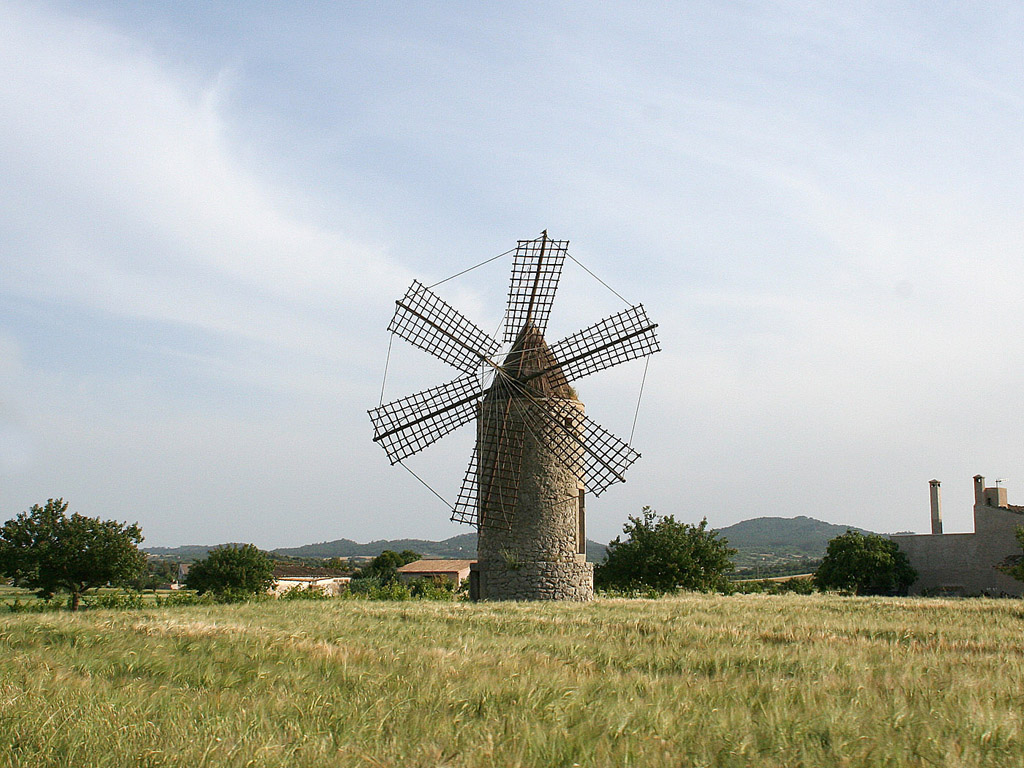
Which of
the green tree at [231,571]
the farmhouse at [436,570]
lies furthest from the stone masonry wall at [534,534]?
the farmhouse at [436,570]

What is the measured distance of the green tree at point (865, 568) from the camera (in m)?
48.6

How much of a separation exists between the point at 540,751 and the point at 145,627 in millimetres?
8031

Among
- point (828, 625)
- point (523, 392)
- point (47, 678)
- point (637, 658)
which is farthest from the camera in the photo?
point (523, 392)

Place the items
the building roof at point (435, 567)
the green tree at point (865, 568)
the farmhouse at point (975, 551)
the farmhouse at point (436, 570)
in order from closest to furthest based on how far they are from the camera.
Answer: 1. the farmhouse at point (975, 551)
2. the green tree at point (865, 568)
3. the farmhouse at point (436, 570)
4. the building roof at point (435, 567)

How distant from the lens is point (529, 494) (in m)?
22.7

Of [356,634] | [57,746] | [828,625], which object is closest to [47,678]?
[57,746]

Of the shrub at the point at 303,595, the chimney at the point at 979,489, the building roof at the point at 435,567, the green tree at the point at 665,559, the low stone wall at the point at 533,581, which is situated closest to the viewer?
the low stone wall at the point at 533,581

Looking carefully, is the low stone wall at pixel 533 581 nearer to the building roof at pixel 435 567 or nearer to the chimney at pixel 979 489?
the chimney at pixel 979 489

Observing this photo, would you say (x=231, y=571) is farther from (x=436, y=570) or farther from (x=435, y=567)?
(x=435, y=567)

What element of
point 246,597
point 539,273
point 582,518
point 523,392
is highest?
point 539,273

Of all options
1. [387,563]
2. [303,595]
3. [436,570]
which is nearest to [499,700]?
[303,595]

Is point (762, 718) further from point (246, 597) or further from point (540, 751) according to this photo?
point (246, 597)

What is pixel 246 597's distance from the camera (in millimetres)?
24938

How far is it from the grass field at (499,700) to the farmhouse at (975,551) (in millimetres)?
41433
